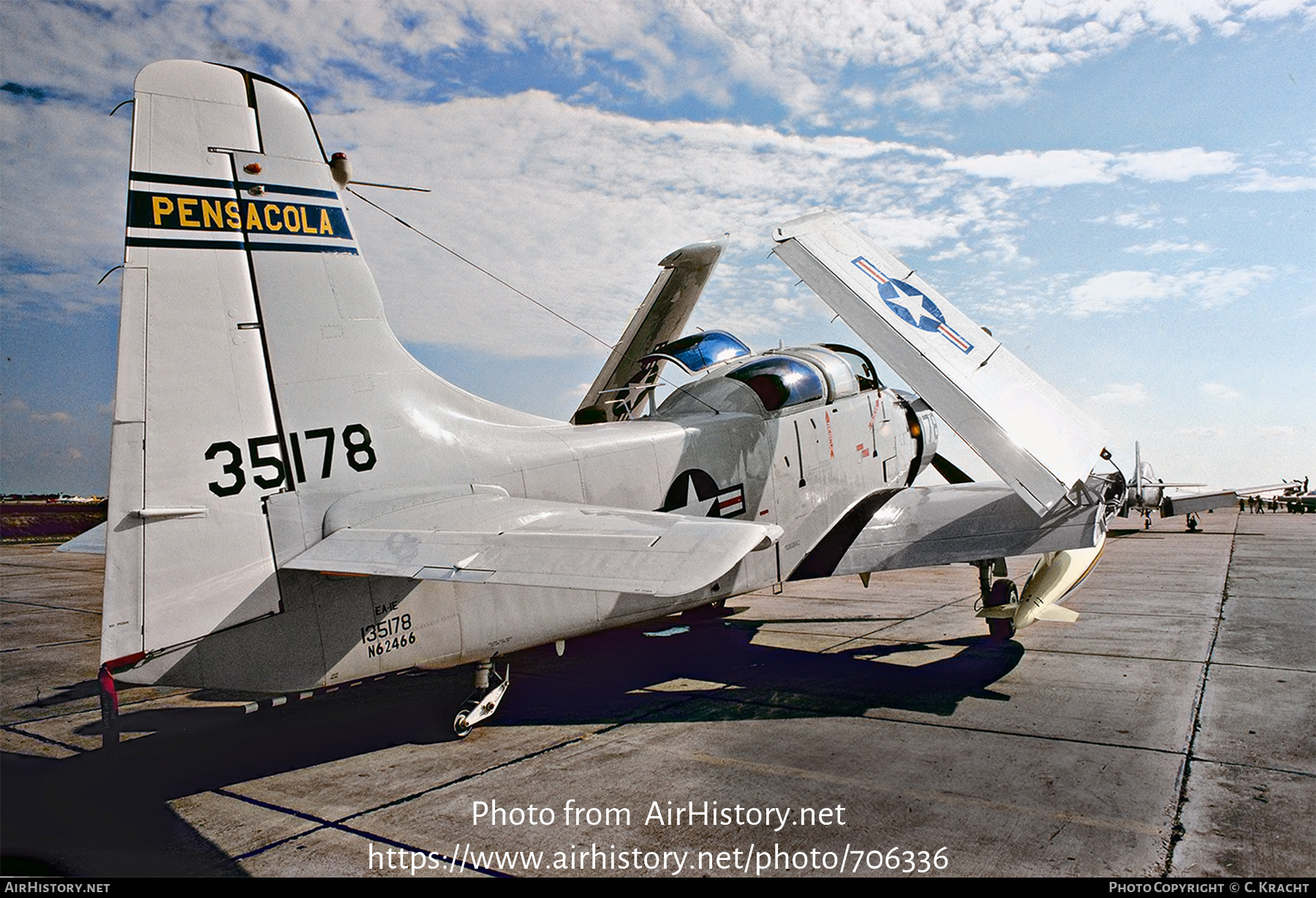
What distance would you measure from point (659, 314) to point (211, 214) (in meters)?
6.28

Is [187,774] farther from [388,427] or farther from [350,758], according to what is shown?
[388,427]

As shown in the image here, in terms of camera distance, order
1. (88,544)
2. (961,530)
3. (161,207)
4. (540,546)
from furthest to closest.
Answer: (88,544)
(961,530)
(161,207)
(540,546)

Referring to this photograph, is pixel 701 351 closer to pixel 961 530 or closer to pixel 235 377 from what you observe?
pixel 961 530

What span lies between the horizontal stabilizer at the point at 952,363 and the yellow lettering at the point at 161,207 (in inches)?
216

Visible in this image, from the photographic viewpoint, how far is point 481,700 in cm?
598

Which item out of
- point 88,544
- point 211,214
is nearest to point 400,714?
point 211,214

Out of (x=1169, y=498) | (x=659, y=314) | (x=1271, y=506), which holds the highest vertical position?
(x=659, y=314)

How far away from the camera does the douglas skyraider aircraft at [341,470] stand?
452cm

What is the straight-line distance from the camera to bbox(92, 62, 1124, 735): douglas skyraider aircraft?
4523 millimetres

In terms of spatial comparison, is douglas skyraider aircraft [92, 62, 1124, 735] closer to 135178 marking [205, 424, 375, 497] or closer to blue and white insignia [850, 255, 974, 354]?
135178 marking [205, 424, 375, 497]

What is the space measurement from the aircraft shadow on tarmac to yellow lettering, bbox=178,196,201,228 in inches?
129

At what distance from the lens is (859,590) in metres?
13.9

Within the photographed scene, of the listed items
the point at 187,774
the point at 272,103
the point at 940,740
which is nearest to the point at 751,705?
the point at 940,740

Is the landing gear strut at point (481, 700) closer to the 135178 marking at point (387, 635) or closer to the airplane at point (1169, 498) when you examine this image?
the 135178 marking at point (387, 635)
